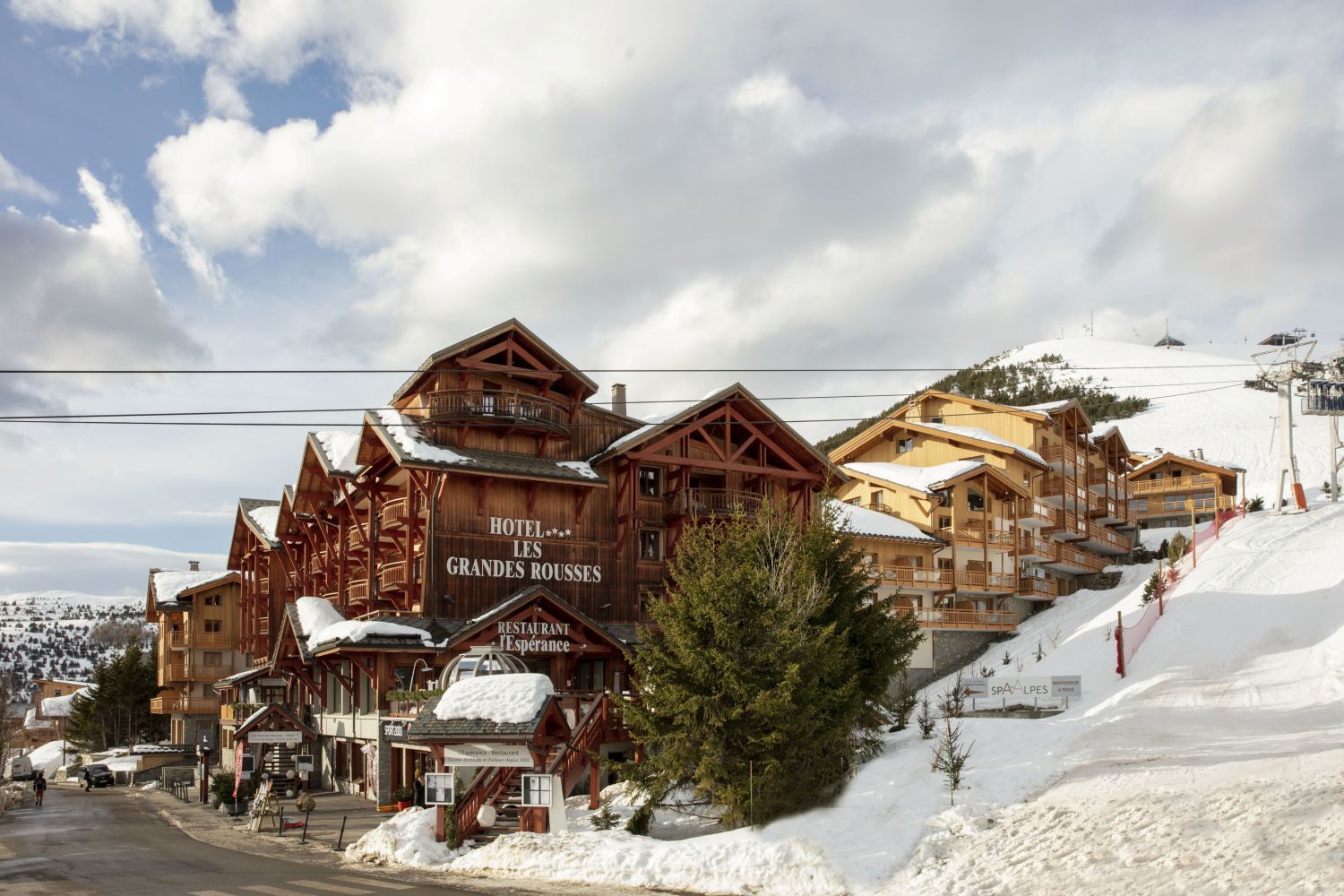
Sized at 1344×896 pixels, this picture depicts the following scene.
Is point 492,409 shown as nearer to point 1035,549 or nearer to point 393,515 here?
point 393,515

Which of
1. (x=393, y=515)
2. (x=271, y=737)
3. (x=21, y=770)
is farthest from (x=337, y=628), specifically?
(x=21, y=770)

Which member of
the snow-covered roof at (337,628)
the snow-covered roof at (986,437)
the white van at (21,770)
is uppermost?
the snow-covered roof at (986,437)

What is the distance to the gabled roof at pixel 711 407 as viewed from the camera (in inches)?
1606

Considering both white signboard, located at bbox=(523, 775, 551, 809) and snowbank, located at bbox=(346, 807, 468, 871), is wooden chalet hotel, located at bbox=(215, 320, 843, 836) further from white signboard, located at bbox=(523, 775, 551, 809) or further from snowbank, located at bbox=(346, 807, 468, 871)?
white signboard, located at bbox=(523, 775, 551, 809)

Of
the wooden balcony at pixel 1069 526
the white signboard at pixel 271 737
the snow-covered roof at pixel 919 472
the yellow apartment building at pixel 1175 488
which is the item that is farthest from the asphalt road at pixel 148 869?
the yellow apartment building at pixel 1175 488

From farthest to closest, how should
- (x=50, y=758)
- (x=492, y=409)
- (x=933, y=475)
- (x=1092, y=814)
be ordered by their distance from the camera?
(x=50, y=758) < (x=933, y=475) < (x=492, y=409) < (x=1092, y=814)

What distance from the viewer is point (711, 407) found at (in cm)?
4253

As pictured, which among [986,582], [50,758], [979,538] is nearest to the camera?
[986,582]

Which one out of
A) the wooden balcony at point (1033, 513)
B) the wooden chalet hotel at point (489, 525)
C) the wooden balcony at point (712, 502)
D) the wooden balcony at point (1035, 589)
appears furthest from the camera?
the wooden balcony at point (1033, 513)

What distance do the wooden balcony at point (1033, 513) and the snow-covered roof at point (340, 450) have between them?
34.4 metres

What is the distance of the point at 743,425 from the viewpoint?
4366 centimetres

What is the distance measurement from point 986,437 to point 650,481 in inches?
1004

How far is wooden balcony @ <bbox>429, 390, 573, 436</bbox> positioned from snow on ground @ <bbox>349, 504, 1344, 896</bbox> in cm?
1776

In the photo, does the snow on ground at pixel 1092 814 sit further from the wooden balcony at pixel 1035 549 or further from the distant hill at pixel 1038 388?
the distant hill at pixel 1038 388
